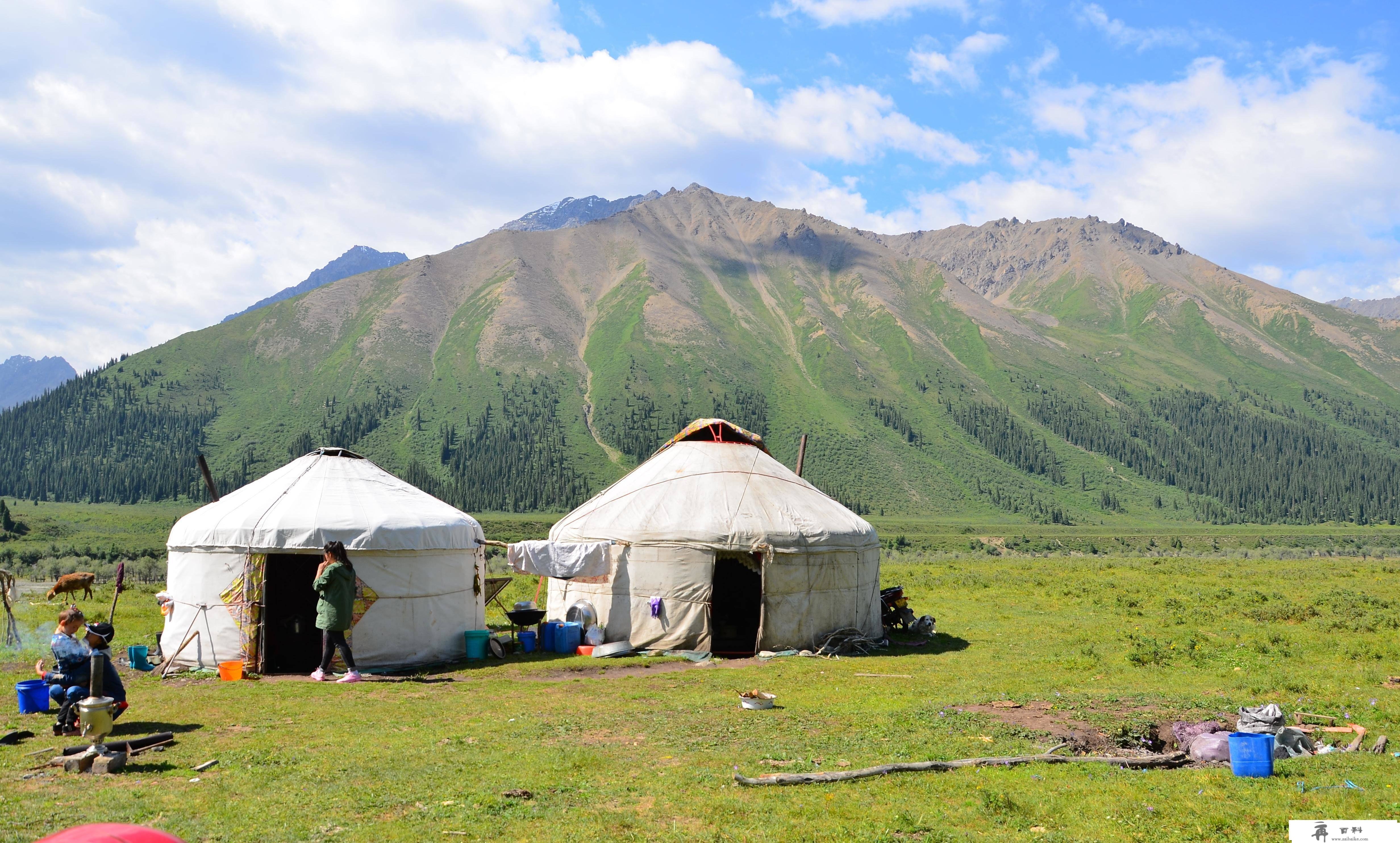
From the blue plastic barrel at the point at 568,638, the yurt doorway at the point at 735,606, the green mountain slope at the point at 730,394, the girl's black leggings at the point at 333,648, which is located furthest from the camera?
the green mountain slope at the point at 730,394

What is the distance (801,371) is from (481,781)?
13132 centimetres

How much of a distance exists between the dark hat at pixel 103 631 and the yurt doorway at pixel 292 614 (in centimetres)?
408

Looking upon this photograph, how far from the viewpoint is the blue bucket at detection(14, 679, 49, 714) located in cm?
1012

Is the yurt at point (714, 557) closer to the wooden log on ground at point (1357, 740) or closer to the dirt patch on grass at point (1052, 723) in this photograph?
the dirt patch on grass at point (1052, 723)

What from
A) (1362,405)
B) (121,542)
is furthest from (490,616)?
(1362,405)

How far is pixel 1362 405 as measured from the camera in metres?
148

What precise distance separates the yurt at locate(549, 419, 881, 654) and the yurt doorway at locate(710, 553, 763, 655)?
0.42ft

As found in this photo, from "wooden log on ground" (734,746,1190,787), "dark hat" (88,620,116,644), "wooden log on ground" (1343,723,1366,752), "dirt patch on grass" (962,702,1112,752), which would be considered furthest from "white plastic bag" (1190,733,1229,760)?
"dark hat" (88,620,116,644)

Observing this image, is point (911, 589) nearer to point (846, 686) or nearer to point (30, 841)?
point (846, 686)

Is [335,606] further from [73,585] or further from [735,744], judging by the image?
[73,585]

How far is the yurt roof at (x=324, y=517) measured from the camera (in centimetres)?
1338

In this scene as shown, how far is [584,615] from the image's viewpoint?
52.4ft

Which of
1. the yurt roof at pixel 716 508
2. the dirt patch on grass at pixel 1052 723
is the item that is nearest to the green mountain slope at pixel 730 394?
the yurt roof at pixel 716 508

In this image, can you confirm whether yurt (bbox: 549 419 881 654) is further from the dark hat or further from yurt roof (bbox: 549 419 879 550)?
the dark hat
